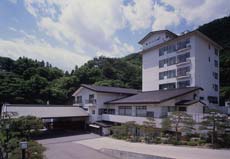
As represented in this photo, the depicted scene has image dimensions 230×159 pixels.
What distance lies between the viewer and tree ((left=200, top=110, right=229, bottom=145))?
1719 cm

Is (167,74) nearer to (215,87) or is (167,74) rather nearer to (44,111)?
(215,87)

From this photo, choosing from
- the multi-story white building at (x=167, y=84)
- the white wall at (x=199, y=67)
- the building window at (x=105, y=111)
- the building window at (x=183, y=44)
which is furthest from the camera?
the building window at (x=105, y=111)

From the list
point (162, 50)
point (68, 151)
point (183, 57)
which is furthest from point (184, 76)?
point (68, 151)

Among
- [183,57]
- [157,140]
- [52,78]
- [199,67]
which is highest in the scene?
[183,57]

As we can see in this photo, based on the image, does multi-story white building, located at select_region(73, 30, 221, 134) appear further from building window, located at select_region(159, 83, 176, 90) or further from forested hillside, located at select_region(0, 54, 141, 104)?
forested hillside, located at select_region(0, 54, 141, 104)

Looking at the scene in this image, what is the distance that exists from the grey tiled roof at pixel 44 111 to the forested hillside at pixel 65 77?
15.5m

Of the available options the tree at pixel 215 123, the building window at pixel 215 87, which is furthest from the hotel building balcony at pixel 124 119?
the building window at pixel 215 87

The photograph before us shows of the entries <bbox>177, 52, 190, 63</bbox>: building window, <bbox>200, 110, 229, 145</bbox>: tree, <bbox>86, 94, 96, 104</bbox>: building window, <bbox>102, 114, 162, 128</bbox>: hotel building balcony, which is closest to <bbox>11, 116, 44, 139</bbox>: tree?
<bbox>102, 114, 162, 128</bbox>: hotel building balcony

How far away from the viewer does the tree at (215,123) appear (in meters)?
17.2

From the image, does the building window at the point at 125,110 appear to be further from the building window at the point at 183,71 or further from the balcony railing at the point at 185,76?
the building window at the point at 183,71

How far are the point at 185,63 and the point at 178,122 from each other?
13164 mm

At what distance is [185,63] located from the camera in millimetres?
30438

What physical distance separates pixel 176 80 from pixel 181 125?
43.6ft

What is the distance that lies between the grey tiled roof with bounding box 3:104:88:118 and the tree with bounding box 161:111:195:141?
547 inches
